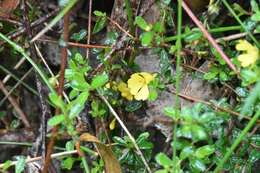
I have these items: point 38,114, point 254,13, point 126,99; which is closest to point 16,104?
point 38,114

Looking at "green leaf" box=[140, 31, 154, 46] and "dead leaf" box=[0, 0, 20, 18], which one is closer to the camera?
"green leaf" box=[140, 31, 154, 46]

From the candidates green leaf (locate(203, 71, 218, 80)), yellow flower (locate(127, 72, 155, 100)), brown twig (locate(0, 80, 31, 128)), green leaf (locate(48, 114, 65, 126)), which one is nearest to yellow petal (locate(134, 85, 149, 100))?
yellow flower (locate(127, 72, 155, 100))

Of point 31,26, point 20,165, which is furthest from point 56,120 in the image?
point 31,26

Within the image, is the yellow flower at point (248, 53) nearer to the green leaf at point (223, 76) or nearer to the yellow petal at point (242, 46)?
the yellow petal at point (242, 46)

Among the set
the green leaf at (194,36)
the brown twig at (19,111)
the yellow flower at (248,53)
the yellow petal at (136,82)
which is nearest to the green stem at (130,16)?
the yellow petal at (136,82)

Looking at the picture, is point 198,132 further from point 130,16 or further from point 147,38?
point 130,16

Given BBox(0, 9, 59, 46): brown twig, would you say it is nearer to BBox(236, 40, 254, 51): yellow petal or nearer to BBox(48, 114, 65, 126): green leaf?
BBox(48, 114, 65, 126): green leaf
